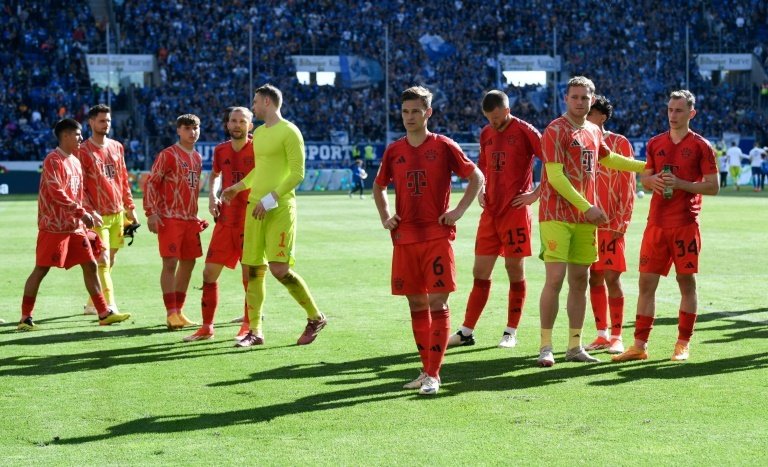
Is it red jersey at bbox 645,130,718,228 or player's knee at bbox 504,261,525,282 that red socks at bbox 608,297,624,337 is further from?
red jersey at bbox 645,130,718,228

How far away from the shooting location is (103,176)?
37.6 feet

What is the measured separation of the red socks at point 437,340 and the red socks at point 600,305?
7.42 feet

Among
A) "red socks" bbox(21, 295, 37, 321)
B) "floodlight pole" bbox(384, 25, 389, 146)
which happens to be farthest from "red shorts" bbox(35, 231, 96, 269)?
"floodlight pole" bbox(384, 25, 389, 146)

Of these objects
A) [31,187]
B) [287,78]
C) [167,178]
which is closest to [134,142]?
[31,187]

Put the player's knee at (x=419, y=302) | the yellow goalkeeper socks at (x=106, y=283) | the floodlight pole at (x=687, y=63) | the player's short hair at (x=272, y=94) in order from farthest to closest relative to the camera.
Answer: the floodlight pole at (x=687, y=63) → the yellow goalkeeper socks at (x=106, y=283) → the player's short hair at (x=272, y=94) → the player's knee at (x=419, y=302)

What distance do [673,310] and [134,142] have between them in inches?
1493

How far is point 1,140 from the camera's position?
4641 cm

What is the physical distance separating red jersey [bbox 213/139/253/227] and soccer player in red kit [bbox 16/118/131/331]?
1.35m

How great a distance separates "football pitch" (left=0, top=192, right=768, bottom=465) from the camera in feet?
18.3

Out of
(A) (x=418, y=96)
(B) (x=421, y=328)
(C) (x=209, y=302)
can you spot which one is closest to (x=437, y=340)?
(B) (x=421, y=328)

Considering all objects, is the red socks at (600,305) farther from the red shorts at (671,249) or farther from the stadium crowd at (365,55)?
the stadium crowd at (365,55)

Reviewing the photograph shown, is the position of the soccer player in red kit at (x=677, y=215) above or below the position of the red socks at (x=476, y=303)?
above

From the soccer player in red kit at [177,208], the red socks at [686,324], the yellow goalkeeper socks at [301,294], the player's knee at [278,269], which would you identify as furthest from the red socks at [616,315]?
the soccer player in red kit at [177,208]

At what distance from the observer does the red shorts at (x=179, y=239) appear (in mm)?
10539
